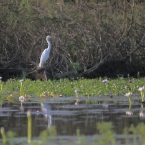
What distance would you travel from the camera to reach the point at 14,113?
1062 cm

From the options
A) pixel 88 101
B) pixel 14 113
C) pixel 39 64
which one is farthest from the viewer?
pixel 39 64

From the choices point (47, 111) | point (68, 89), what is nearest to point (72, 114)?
A: point (47, 111)

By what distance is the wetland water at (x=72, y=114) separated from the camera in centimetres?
877

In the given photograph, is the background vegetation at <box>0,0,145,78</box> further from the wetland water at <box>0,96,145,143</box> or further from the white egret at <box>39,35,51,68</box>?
the wetland water at <box>0,96,145,143</box>

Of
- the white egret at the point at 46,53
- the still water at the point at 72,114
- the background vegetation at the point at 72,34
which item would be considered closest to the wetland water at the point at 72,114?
the still water at the point at 72,114

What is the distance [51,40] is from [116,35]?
2.00 metres

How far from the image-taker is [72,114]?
10.3 m

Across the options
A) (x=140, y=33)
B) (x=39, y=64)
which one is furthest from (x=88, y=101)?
(x=140, y=33)

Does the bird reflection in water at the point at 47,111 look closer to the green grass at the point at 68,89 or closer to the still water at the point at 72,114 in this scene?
the still water at the point at 72,114

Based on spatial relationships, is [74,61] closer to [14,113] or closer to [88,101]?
[88,101]

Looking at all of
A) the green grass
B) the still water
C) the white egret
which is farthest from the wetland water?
the white egret

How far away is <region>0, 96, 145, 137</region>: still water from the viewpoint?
878 cm

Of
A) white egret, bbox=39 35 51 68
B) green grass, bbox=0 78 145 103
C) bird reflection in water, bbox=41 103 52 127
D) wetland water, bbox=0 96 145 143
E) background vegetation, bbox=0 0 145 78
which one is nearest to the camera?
wetland water, bbox=0 96 145 143

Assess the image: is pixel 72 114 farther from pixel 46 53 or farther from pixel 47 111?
pixel 46 53
